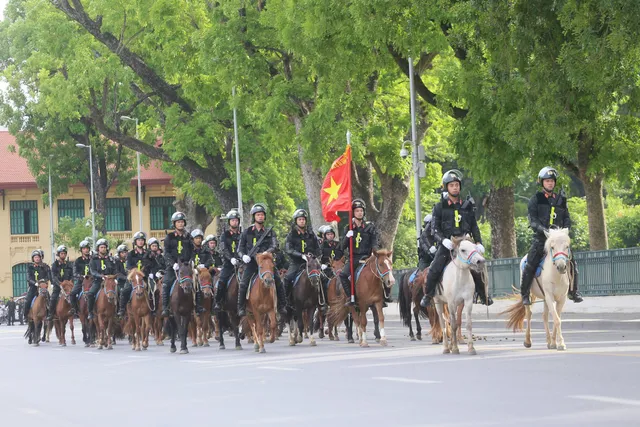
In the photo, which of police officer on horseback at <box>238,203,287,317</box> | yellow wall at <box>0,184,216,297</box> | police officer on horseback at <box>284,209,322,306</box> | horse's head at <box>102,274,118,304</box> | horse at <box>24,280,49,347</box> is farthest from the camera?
yellow wall at <box>0,184,216,297</box>

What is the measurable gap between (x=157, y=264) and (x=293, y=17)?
1101cm

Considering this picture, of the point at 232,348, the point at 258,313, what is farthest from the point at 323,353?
the point at 232,348

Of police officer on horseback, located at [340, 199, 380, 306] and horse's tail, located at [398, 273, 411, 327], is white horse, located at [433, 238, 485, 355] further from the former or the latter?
horse's tail, located at [398, 273, 411, 327]

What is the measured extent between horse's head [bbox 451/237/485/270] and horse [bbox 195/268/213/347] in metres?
8.54

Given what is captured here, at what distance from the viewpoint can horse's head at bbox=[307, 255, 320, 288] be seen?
2494 cm

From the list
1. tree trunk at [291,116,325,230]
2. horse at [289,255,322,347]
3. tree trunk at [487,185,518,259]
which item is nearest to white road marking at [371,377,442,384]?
horse at [289,255,322,347]

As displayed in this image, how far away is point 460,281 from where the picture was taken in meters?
18.5

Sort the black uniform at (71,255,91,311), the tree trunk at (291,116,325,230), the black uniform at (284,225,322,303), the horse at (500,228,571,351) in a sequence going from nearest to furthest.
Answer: the horse at (500,228,571,351) < the black uniform at (284,225,322,303) < the black uniform at (71,255,91,311) < the tree trunk at (291,116,325,230)

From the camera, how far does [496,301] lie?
37.9 m

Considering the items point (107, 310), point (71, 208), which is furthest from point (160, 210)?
point (107, 310)

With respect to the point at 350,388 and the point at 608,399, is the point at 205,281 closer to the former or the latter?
the point at 350,388

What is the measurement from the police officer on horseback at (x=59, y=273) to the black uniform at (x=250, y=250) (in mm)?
11091

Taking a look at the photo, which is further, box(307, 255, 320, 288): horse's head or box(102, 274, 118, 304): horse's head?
box(102, 274, 118, 304): horse's head

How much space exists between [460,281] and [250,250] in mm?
6389
